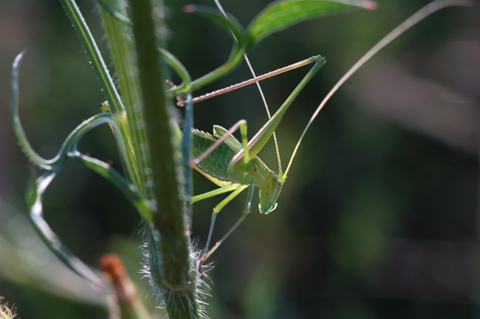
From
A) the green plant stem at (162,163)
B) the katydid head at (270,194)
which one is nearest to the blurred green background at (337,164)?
the katydid head at (270,194)

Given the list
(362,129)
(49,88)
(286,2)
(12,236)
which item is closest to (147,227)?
(286,2)

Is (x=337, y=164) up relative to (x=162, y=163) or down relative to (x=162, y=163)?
up

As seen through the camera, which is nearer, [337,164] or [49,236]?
[49,236]

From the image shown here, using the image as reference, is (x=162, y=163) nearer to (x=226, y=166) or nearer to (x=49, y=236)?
(x=49, y=236)

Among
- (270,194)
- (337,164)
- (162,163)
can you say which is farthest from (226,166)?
(337,164)

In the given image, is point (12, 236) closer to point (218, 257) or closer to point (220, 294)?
point (220, 294)

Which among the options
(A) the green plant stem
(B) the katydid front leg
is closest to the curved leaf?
(A) the green plant stem

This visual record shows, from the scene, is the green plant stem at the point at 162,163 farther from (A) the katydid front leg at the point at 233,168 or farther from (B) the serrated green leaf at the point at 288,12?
(A) the katydid front leg at the point at 233,168
